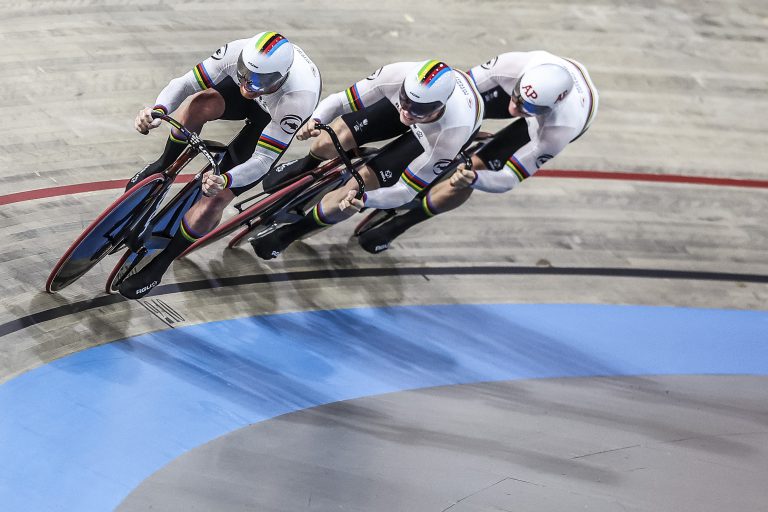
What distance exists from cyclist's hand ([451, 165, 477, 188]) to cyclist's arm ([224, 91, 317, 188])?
Answer: 0.82 meters

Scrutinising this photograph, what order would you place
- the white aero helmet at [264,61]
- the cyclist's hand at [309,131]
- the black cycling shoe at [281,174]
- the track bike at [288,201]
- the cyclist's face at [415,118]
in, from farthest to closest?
the black cycling shoe at [281,174] < the track bike at [288,201] < the cyclist's hand at [309,131] < the cyclist's face at [415,118] < the white aero helmet at [264,61]

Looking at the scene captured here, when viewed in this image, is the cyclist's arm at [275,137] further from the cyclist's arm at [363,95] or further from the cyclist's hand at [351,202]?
the cyclist's arm at [363,95]

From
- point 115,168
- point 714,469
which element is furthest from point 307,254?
point 714,469

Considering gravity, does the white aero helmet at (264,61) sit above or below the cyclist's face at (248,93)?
above

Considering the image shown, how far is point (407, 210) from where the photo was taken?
5895mm

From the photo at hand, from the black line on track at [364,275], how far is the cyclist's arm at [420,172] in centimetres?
69

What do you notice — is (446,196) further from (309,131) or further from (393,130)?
(309,131)

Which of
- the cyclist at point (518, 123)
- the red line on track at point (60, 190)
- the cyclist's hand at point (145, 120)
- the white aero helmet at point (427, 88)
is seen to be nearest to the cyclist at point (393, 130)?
the white aero helmet at point (427, 88)

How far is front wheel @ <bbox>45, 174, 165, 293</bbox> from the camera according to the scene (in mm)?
4562

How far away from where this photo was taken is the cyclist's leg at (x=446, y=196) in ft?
18.3

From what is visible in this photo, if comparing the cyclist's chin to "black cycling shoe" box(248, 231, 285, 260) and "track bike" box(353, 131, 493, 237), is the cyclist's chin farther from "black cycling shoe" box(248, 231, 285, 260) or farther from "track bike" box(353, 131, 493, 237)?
"black cycling shoe" box(248, 231, 285, 260)

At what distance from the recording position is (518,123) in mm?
5617

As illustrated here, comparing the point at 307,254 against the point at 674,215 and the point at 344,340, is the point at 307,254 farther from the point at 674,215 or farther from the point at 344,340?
the point at 674,215

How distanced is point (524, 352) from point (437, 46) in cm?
285
